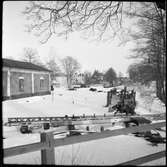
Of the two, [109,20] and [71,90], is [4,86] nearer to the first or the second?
[71,90]

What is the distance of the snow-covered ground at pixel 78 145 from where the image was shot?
79.7 inches

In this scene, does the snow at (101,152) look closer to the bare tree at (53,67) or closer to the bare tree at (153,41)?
the bare tree at (153,41)

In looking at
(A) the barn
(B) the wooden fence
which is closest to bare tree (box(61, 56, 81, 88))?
(A) the barn

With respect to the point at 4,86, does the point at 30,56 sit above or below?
above

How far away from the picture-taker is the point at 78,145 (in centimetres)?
245

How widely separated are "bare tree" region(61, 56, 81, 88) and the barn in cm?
35

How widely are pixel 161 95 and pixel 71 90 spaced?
4.16 feet

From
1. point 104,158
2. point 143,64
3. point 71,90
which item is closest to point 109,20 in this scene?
point 143,64

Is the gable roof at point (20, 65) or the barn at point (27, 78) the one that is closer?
the gable roof at point (20, 65)

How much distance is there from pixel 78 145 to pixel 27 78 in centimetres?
123


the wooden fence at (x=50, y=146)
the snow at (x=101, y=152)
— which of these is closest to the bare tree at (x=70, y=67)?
the snow at (x=101, y=152)

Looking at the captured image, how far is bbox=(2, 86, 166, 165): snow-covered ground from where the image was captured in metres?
2.02

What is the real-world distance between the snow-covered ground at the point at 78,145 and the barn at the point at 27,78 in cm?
11

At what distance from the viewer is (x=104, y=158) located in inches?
81.5
